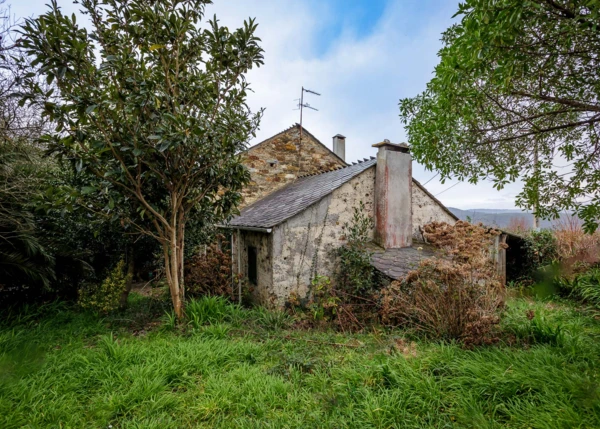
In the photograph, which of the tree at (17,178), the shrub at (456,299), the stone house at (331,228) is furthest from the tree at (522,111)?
the tree at (17,178)

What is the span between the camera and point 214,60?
614cm

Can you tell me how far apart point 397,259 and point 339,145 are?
1013 cm

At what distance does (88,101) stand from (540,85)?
726cm

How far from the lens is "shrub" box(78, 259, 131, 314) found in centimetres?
673

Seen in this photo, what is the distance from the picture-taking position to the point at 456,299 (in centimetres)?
484

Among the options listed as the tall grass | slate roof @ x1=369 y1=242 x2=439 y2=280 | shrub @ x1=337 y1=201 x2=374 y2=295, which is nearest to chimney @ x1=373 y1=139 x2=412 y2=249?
slate roof @ x1=369 y1=242 x2=439 y2=280

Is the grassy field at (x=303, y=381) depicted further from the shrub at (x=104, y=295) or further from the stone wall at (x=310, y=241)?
the stone wall at (x=310, y=241)

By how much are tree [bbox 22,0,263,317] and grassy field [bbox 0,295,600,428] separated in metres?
2.07

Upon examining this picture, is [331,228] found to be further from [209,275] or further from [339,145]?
[339,145]

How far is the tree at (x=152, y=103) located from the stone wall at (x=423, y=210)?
228 inches

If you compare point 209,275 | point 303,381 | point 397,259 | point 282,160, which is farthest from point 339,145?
point 303,381

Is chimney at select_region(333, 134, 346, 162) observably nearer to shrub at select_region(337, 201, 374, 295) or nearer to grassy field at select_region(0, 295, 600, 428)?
shrub at select_region(337, 201, 374, 295)

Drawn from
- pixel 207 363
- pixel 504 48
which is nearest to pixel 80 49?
pixel 207 363

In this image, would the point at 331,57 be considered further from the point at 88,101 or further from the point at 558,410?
the point at 558,410
